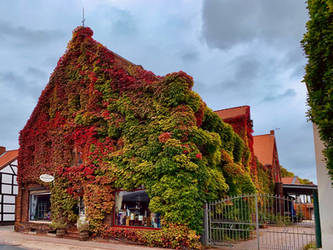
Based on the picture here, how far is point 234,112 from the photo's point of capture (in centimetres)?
2272

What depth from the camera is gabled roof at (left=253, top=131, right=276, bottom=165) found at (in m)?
30.5

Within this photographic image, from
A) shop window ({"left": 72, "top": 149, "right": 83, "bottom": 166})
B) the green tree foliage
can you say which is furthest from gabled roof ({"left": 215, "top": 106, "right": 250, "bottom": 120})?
the green tree foliage

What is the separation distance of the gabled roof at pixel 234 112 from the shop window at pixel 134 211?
10.4m

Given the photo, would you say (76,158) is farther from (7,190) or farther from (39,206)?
(7,190)

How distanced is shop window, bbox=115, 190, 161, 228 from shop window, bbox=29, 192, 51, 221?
6.30m

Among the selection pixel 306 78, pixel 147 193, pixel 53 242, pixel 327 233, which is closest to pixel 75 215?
pixel 53 242

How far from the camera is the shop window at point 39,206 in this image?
62.2 ft

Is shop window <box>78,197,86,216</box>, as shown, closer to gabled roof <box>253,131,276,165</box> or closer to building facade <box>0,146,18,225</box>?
building facade <box>0,146,18,225</box>

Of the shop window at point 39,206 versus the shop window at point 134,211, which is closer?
the shop window at point 134,211

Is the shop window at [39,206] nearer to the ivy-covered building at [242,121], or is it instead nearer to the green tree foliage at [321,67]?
the ivy-covered building at [242,121]

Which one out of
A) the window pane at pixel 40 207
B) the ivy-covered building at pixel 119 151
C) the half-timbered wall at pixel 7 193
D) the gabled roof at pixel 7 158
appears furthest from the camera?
the gabled roof at pixel 7 158

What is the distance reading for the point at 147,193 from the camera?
13266 mm

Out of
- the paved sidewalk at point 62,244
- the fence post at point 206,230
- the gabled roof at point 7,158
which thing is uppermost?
the gabled roof at point 7,158

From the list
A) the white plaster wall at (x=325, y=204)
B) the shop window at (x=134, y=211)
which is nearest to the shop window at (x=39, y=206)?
the shop window at (x=134, y=211)
